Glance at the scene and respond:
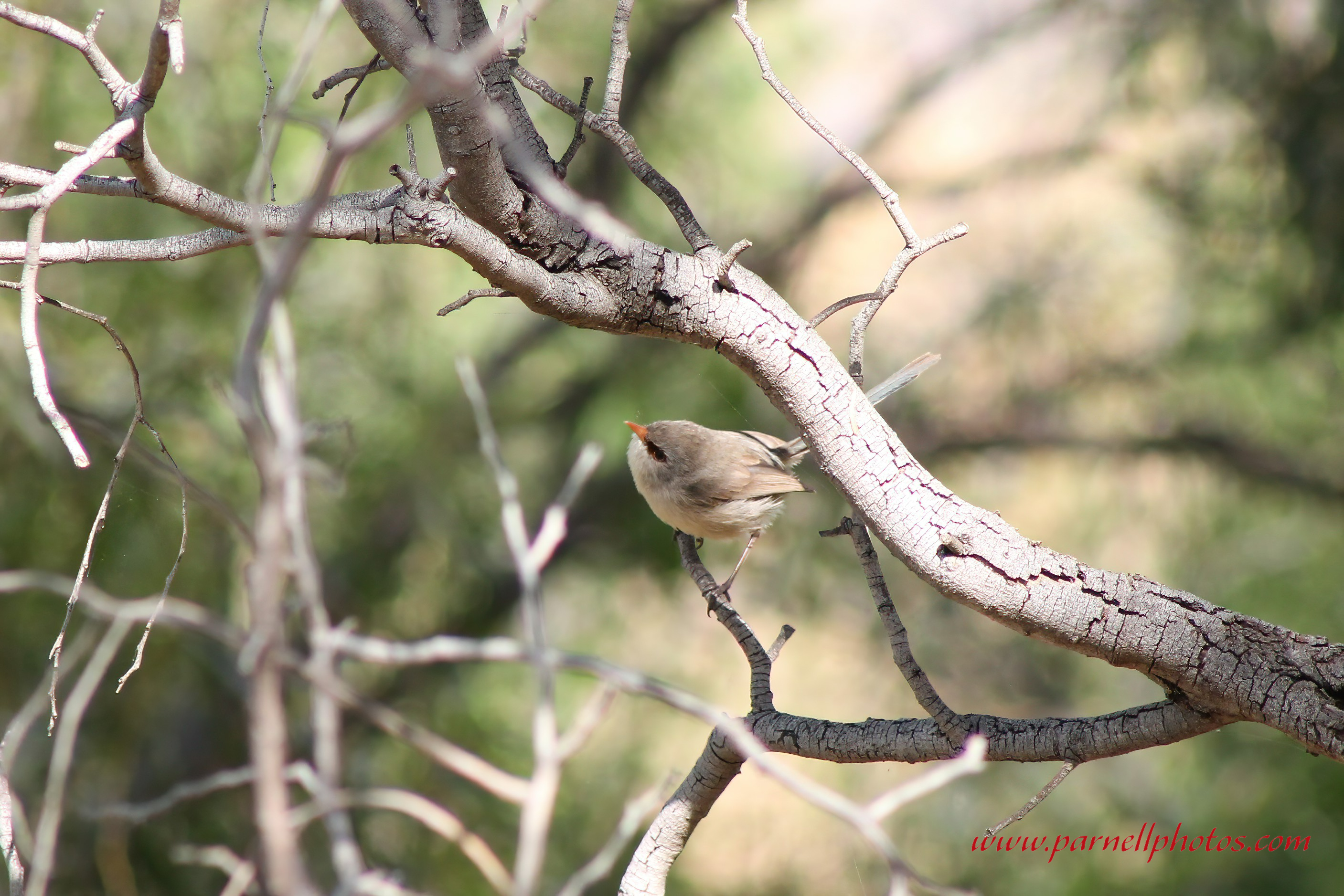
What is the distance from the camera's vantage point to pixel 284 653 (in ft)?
2.07

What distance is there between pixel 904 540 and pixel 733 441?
1795mm

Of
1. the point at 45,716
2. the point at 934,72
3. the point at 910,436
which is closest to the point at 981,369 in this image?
the point at 910,436

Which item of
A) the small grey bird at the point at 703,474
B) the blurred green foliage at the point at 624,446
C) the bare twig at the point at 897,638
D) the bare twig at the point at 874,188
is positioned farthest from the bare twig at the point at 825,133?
the blurred green foliage at the point at 624,446

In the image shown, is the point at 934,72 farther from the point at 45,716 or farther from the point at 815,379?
the point at 45,716

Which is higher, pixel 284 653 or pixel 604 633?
pixel 604 633

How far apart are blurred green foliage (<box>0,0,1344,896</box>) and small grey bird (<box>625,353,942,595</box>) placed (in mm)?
457

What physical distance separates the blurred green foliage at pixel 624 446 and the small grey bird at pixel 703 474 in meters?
0.46

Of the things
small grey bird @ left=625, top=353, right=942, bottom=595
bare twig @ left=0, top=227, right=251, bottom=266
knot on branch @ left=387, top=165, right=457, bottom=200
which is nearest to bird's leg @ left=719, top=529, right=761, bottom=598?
small grey bird @ left=625, top=353, right=942, bottom=595

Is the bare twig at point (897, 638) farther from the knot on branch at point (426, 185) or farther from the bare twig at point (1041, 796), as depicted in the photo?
the knot on branch at point (426, 185)

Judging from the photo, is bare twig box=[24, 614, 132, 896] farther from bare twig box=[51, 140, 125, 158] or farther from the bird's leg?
the bird's leg

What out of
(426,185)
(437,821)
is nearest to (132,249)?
(426,185)

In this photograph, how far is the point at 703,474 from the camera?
3.18 metres

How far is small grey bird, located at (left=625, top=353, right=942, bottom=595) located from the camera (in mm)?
3168

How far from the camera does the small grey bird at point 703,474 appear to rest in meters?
3.17
